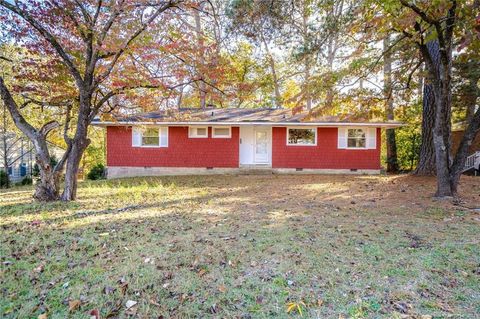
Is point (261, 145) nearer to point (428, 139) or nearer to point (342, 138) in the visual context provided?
point (342, 138)

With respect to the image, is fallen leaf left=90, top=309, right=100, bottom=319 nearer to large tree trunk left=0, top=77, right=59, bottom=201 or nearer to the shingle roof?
large tree trunk left=0, top=77, right=59, bottom=201

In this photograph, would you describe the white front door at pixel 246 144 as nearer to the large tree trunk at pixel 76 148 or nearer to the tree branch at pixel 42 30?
the large tree trunk at pixel 76 148

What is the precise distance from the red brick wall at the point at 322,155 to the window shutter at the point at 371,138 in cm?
15

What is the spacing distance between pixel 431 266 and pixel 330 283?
1.29 metres

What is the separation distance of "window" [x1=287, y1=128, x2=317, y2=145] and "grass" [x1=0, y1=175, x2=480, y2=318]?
8.19 metres

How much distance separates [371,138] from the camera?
45.3 feet

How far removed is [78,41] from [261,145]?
9429 millimetres

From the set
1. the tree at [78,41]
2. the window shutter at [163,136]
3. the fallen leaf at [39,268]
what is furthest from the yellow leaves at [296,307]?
the window shutter at [163,136]

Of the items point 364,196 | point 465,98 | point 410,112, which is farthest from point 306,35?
point 410,112

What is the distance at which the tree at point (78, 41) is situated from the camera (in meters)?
6.36

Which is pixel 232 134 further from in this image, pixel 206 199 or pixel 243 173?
pixel 206 199

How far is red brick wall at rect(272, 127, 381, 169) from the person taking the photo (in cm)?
1388

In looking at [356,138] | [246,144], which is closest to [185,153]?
[246,144]

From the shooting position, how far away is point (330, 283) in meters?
2.92
